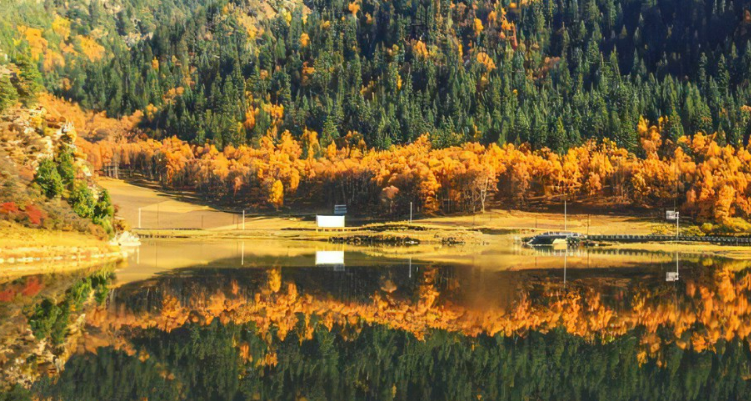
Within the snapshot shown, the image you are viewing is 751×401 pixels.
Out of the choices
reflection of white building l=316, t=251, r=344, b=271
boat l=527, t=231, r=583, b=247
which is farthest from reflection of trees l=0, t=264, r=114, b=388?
boat l=527, t=231, r=583, b=247

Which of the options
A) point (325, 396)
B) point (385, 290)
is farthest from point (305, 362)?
point (385, 290)

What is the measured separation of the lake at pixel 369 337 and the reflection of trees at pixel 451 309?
0.50ft

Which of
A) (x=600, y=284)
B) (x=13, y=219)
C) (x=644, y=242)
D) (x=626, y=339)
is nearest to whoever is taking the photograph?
(x=626, y=339)

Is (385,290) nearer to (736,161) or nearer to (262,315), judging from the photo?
(262,315)

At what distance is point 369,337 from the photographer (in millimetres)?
41594

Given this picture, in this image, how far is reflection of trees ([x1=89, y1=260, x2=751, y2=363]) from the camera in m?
43.8

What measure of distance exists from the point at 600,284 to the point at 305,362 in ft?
129

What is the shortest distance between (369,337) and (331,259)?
59345 millimetres

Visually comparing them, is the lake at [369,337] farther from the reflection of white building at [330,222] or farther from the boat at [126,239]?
the reflection of white building at [330,222]

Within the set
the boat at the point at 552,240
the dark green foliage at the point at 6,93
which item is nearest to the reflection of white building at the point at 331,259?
the dark green foliage at the point at 6,93

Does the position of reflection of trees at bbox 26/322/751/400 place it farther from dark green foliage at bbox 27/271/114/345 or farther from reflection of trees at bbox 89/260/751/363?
dark green foliage at bbox 27/271/114/345

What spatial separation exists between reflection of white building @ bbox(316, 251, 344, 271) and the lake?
47.6 feet

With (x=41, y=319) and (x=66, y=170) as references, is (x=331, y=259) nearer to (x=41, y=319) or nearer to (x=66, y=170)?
(x=66, y=170)

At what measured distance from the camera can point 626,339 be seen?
1646 inches
